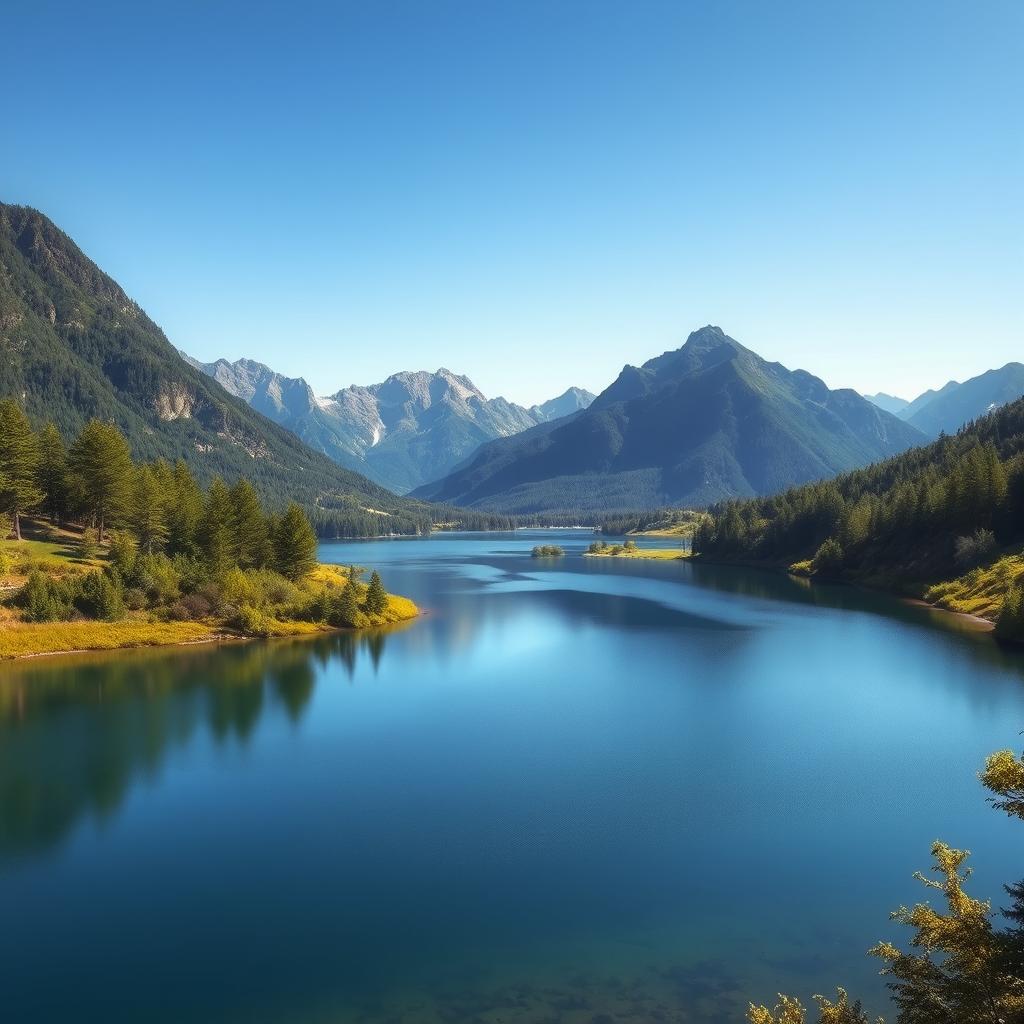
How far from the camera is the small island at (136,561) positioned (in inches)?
2980

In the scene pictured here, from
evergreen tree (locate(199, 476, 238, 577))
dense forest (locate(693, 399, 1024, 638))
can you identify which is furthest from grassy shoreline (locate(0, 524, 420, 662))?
dense forest (locate(693, 399, 1024, 638))

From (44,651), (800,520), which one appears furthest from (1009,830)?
(800,520)

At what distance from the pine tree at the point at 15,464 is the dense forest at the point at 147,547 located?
14 centimetres

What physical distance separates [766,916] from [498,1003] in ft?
34.6

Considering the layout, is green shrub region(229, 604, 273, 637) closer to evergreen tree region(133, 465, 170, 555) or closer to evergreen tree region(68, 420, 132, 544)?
evergreen tree region(133, 465, 170, 555)

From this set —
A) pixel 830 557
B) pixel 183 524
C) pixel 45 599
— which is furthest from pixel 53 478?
pixel 830 557

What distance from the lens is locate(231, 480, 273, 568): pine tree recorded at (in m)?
97.2

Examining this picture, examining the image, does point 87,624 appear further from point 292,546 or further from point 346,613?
point 292,546

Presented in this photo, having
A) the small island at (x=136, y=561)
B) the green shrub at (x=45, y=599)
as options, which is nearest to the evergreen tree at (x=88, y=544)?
the small island at (x=136, y=561)

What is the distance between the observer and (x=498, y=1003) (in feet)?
72.2

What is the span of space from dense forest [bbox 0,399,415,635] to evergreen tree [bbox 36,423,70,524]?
0.14 metres

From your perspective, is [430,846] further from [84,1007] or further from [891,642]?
[891,642]

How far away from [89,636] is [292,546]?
101 feet

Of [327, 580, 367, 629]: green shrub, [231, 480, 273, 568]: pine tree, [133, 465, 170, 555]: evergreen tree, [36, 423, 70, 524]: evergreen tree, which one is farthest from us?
[231, 480, 273, 568]: pine tree
